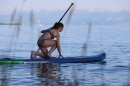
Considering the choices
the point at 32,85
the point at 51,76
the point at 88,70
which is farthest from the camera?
the point at 88,70

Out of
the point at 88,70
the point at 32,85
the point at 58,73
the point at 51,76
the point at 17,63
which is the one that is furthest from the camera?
the point at 17,63

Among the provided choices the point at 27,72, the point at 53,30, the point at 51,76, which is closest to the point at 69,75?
the point at 51,76

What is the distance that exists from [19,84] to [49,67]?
11.7ft

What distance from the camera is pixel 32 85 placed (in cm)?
811

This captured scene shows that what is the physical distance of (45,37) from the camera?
12547mm

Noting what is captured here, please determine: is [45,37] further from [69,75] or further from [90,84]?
[90,84]

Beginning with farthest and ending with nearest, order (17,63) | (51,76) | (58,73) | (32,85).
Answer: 1. (17,63)
2. (58,73)
3. (51,76)
4. (32,85)

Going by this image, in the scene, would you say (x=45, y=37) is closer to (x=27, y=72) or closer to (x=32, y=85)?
(x=27, y=72)

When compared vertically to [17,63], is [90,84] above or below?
above

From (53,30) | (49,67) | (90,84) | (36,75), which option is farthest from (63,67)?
(90,84)

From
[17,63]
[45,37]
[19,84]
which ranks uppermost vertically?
[19,84]

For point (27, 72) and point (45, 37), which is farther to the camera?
point (45, 37)

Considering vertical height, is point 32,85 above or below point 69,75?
above

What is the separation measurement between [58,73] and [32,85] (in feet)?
7.58
